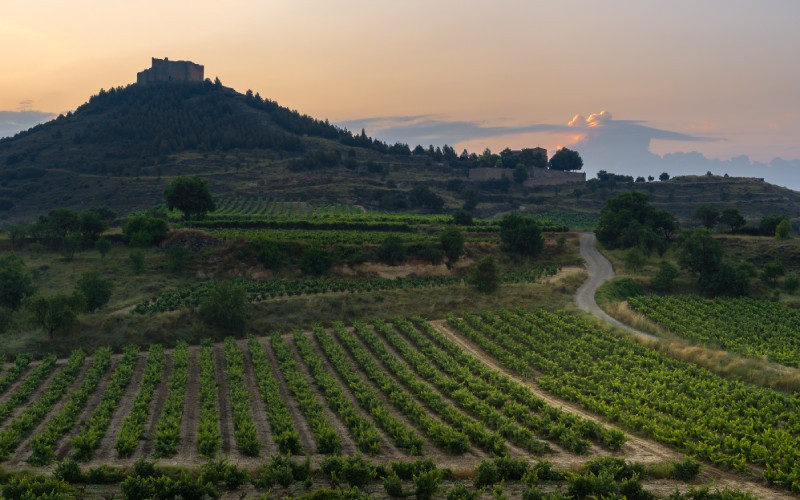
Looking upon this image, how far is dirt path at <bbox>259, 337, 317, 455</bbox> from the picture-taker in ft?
87.9

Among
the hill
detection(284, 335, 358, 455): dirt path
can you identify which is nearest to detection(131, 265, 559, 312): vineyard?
detection(284, 335, 358, 455): dirt path

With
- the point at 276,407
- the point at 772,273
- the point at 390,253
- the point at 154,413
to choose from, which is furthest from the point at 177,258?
the point at 772,273

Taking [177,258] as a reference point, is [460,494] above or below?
below

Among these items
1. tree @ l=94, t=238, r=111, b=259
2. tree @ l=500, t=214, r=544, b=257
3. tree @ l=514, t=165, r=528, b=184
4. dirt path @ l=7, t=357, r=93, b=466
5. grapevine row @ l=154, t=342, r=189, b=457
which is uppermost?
tree @ l=514, t=165, r=528, b=184

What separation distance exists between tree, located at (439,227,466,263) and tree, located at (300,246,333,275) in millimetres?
15378

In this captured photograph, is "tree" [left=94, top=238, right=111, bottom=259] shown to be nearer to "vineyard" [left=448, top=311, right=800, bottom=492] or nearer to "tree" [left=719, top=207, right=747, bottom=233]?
"vineyard" [left=448, top=311, right=800, bottom=492]

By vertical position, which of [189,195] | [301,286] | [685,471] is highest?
[189,195]

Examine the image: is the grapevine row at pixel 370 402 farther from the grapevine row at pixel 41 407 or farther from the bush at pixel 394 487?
the grapevine row at pixel 41 407

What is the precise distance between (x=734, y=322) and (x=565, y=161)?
5666 inches

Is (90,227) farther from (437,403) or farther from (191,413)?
(437,403)

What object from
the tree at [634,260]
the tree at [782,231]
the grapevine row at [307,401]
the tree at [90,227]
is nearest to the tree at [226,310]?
the grapevine row at [307,401]

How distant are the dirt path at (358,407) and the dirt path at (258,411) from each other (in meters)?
4.65

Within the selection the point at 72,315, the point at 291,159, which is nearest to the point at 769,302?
the point at 72,315

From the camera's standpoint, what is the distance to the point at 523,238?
260 ft
